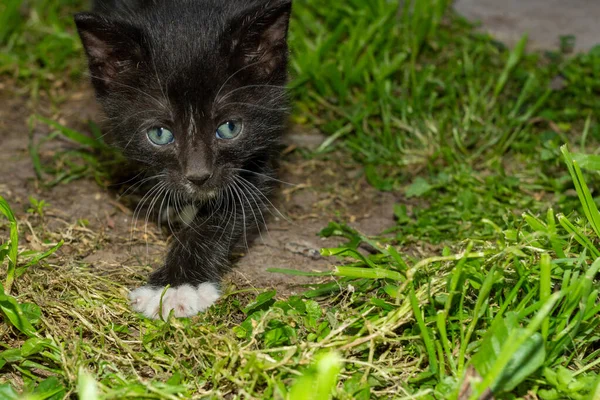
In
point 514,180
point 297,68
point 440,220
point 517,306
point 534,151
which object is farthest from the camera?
point 297,68

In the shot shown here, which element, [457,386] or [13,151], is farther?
[13,151]

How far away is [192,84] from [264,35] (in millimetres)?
433

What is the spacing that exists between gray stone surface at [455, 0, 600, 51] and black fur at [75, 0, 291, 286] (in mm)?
2671

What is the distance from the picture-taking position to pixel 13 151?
171 inches

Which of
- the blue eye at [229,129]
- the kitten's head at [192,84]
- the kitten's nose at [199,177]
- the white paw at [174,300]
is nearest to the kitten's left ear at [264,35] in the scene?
the kitten's head at [192,84]

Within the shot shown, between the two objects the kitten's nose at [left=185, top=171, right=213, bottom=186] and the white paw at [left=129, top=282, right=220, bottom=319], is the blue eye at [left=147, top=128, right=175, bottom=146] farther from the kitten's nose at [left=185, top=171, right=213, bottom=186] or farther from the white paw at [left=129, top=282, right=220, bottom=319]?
the white paw at [left=129, top=282, right=220, bottom=319]

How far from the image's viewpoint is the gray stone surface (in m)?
5.39

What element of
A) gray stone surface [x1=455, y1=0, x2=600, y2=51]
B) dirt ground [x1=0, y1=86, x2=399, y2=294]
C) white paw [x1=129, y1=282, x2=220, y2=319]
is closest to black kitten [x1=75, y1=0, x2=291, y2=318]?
white paw [x1=129, y1=282, x2=220, y2=319]

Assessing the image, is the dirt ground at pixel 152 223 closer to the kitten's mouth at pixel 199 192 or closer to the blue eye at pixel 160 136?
the kitten's mouth at pixel 199 192

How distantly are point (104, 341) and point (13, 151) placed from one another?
1992 millimetres

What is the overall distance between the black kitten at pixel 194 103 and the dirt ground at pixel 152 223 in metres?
0.20

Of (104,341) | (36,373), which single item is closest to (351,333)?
(104,341)

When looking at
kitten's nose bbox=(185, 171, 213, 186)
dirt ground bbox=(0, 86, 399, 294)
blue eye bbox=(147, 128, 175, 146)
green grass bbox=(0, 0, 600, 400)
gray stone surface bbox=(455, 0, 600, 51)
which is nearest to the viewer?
green grass bbox=(0, 0, 600, 400)

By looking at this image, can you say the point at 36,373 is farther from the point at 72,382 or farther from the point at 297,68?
the point at 297,68
